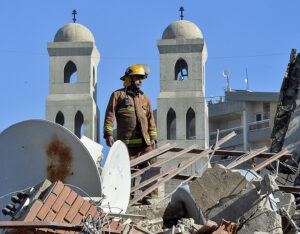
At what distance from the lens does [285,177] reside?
43.9 ft

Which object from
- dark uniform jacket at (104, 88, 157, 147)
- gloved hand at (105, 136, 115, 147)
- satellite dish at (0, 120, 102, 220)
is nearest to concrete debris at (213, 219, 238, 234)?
satellite dish at (0, 120, 102, 220)

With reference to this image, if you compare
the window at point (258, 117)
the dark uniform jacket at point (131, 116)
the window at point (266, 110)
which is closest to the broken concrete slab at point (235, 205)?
the dark uniform jacket at point (131, 116)

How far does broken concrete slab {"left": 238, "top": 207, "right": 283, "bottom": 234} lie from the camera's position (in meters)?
7.82

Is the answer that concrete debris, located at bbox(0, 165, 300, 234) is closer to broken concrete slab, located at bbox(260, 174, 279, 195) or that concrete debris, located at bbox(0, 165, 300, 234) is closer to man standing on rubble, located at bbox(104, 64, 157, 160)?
broken concrete slab, located at bbox(260, 174, 279, 195)

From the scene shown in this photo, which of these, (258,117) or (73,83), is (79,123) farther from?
(258,117)

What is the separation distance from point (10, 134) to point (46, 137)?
1.13 ft

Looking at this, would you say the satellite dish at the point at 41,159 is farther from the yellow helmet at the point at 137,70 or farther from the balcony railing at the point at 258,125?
the balcony railing at the point at 258,125

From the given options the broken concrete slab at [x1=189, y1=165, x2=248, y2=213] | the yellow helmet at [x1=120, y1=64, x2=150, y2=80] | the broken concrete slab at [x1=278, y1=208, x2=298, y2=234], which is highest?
the yellow helmet at [x1=120, y1=64, x2=150, y2=80]

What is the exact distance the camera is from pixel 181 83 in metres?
33.5

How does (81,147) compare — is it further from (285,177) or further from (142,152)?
(285,177)

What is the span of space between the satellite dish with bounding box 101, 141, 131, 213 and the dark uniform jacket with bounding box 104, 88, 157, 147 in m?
2.72

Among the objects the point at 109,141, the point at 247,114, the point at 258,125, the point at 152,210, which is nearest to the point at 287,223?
the point at 152,210

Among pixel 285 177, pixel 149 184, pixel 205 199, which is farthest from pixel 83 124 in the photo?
pixel 205 199

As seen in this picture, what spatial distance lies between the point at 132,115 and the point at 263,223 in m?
4.15
